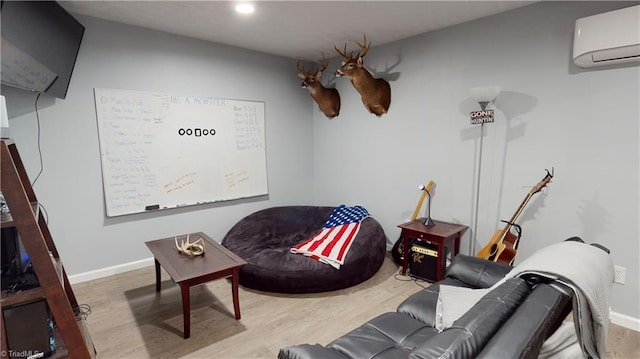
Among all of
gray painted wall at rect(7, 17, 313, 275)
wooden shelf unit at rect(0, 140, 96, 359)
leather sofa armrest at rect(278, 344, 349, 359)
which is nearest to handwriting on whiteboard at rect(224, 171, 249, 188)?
gray painted wall at rect(7, 17, 313, 275)

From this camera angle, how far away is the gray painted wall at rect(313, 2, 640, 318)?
2367mm

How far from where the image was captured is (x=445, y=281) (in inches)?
89.7

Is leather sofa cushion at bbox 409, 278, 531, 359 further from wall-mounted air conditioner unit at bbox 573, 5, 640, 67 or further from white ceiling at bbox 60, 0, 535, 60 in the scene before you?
white ceiling at bbox 60, 0, 535, 60

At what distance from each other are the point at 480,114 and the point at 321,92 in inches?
81.7

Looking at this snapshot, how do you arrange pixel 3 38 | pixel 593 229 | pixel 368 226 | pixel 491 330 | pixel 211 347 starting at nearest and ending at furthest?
pixel 491 330 < pixel 3 38 < pixel 211 347 < pixel 593 229 < pixel 368 226

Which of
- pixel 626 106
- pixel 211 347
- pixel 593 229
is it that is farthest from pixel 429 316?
pixel 626 106

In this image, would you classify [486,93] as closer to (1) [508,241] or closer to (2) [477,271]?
(1) [508,241]

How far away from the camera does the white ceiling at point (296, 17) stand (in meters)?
2.67

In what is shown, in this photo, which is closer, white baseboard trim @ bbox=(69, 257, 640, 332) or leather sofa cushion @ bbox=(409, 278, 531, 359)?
leather sofa cushion @ bbox=(409, 278, 531, 359)

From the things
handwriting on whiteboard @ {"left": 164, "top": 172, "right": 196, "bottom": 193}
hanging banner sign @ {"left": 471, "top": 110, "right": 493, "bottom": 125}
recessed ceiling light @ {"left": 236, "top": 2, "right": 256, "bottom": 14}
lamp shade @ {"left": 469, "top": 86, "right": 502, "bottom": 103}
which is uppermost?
recessed ceiling light @ {"left": 236, "top": 2, "right": 256, "bottom": 14}

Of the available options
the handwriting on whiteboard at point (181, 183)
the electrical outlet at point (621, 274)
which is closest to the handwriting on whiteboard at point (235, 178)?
the handwriting on whiteboard at point (181, 183)

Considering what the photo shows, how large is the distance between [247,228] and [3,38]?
8.58 ft

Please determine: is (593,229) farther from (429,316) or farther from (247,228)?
(247,228)

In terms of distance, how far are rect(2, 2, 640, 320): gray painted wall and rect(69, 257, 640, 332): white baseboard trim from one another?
4 centimetres
